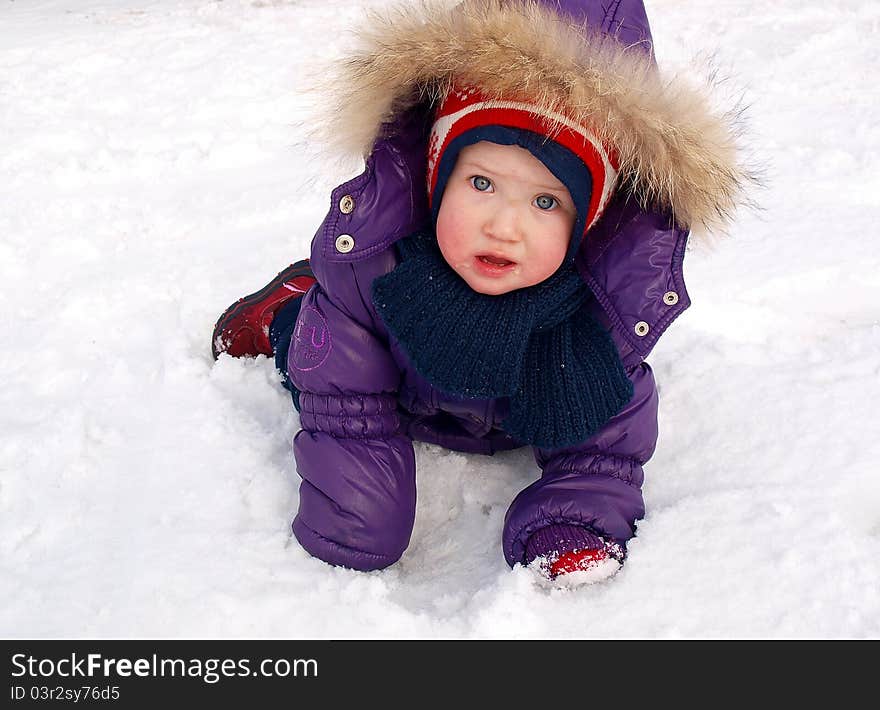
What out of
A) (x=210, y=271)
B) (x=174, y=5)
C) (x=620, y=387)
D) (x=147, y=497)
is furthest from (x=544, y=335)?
(x=174, y=5)

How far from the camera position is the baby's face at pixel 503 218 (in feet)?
4.00

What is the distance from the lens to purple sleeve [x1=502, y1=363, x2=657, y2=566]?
1.36m

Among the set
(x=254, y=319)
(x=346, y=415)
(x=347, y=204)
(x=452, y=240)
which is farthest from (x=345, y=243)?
(x=254, y=319)

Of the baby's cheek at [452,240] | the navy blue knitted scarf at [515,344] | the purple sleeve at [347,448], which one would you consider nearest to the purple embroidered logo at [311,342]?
the purple sleeve at [347,448]

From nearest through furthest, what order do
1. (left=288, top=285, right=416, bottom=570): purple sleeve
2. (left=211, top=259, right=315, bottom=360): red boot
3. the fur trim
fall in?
the fur trim, (left=288, top=285, right=416, bottom=570): purple sleeve, (left=211, top=259, right=315, bottom=360): red boot

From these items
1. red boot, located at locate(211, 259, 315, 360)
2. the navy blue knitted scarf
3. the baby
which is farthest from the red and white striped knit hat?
red boot, located at locate(211, 259, 315, 360)

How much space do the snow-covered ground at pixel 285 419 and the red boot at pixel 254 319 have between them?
5 centimetres

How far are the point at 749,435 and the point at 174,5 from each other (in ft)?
12.1

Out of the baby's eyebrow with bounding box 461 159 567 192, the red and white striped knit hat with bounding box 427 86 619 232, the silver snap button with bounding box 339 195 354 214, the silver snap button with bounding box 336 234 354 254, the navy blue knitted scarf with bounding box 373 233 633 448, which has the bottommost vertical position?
the navy blue knitted scarf with bounding box 373 233 633 448

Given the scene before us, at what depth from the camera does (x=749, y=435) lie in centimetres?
157

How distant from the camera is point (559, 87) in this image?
1164 millimetres

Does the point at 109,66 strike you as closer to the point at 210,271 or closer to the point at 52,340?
the point at 210,271

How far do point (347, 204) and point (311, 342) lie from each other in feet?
0.77

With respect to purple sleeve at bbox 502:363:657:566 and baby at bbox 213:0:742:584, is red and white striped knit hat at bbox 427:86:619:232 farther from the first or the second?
purple sleeve at bbox 502:363:657:566
